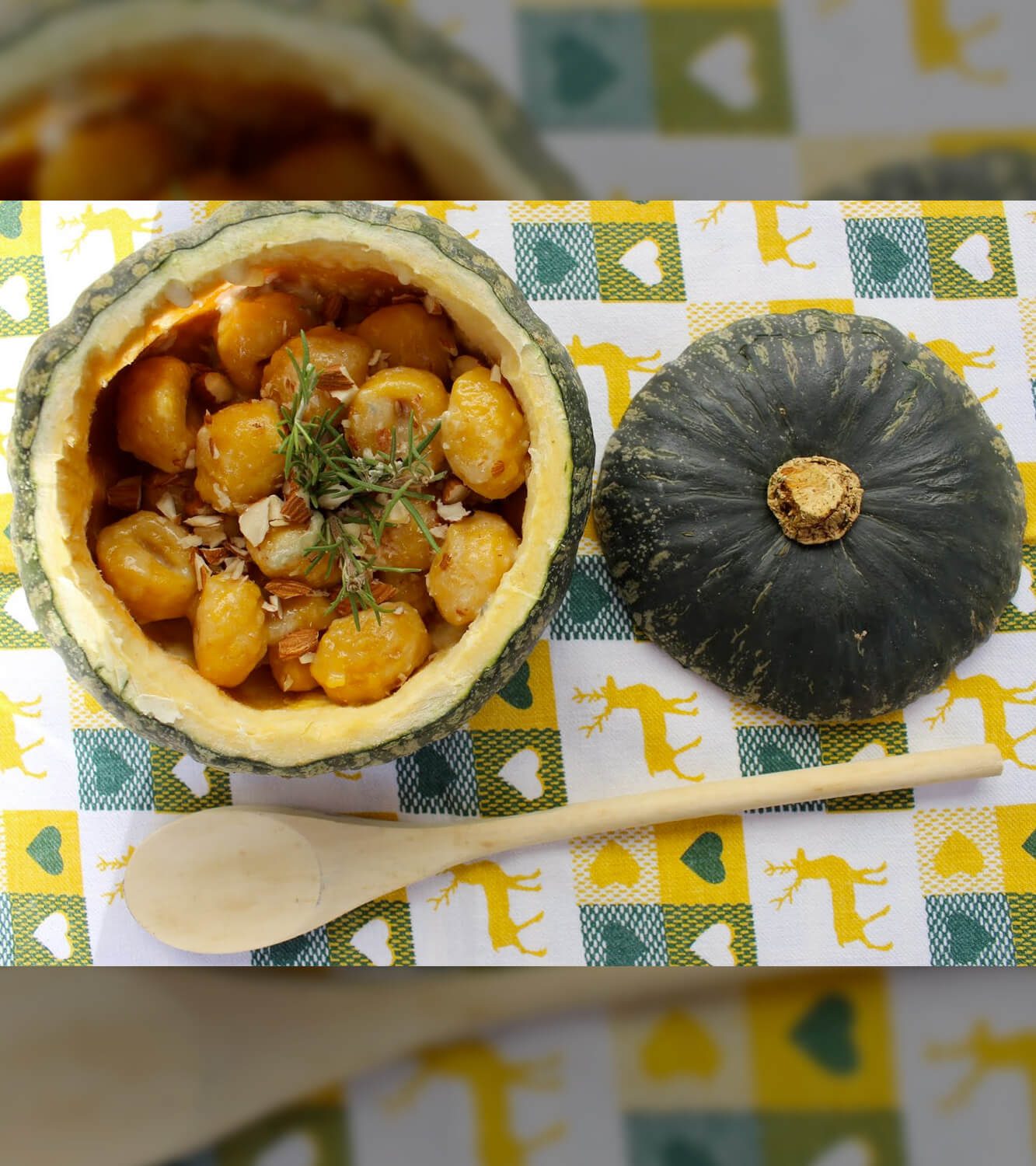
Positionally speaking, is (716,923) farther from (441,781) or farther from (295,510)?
(295,510)

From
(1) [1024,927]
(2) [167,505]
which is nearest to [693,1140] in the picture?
(1) [1024,927]

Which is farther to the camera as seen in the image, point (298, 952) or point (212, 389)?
point (298, 952)

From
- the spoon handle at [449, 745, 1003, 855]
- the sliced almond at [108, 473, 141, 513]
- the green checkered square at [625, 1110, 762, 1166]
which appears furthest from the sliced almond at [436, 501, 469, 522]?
the green checkered square at [625, 1110, 762, 1166]
